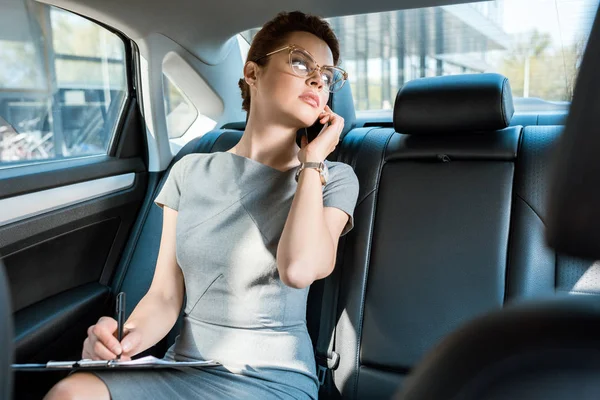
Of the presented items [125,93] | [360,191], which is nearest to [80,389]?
[360,191]

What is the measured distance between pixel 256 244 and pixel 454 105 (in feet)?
2.46

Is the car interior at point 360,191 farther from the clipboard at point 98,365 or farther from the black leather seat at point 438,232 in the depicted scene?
the clipboard at point 98,365

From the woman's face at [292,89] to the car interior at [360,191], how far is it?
1.16 feet

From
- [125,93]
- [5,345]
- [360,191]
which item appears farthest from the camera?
[125,93]

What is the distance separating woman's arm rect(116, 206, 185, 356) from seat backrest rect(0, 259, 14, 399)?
883mm

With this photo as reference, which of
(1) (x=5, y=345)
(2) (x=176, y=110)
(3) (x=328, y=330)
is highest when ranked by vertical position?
(2) (x=176, y=110)

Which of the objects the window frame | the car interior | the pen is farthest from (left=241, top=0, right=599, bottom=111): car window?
the pen

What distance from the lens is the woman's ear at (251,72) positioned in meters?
1.87

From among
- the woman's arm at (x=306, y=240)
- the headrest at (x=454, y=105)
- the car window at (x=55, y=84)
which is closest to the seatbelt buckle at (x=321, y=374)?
the woman's arm at (x=306, y=240)

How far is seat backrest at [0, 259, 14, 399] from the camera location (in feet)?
2.23

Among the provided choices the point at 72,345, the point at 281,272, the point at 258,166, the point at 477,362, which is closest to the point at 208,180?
the point at 258,166

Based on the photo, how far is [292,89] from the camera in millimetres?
1735

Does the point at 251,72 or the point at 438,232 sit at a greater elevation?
the point at 251,72

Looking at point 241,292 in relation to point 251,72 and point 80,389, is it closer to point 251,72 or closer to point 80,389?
point 80,389
